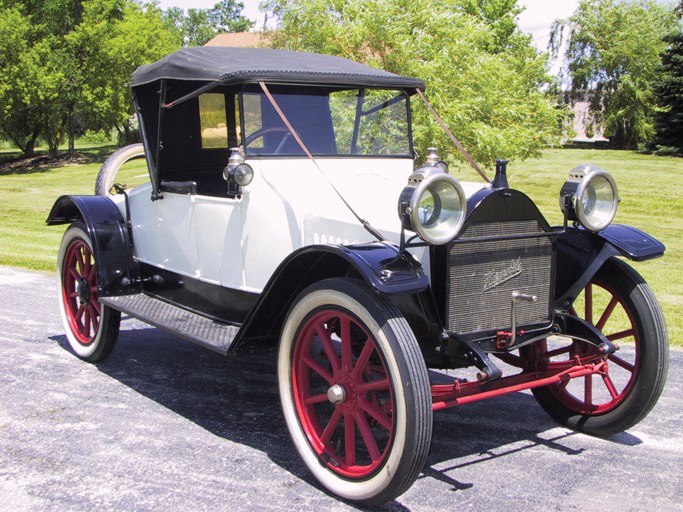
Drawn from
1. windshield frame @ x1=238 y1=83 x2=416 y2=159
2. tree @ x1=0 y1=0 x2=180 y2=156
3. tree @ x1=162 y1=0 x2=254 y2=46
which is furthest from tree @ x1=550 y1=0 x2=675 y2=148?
tree @ x1=162 y1=0 x2=254 y2=46

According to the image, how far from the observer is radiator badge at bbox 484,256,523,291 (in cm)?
332

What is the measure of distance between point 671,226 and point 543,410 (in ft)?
35.1

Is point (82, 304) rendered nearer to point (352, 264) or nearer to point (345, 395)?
point (345, 395)

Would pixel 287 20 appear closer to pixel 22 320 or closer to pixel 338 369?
pixel 22 320

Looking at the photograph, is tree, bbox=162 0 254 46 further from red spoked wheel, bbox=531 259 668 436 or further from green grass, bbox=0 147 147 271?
red spoked wheel, bbox=531 259 668 436

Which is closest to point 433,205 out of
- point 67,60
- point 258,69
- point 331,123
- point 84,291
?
point 258,69

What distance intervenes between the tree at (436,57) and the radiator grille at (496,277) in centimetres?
717

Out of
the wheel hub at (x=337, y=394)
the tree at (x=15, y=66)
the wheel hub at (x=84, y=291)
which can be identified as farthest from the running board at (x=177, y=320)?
the tree at (x=15, y=66)

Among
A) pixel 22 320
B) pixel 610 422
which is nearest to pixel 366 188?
pixel 610 422

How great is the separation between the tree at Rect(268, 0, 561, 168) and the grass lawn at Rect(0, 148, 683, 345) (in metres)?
2.43

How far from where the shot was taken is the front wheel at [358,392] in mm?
2808

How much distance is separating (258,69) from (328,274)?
49.1 inches

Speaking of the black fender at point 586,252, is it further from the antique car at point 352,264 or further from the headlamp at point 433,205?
the headlamp at point 433,205

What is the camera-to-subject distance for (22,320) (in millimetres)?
6195
